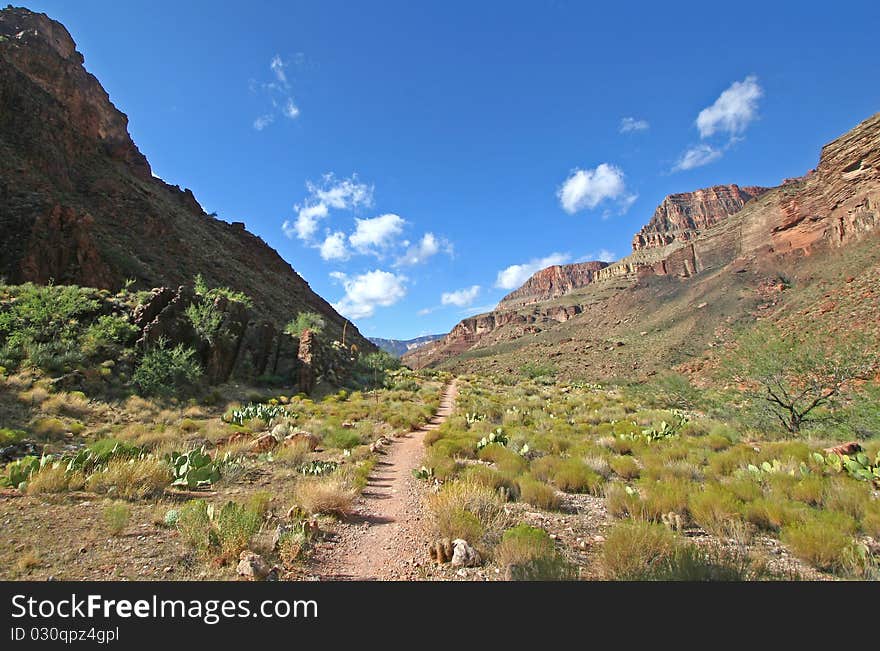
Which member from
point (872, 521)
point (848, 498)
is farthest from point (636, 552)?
point (848, 498)

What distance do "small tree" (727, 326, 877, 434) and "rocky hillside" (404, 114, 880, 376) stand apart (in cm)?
2291

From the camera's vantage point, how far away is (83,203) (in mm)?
29594

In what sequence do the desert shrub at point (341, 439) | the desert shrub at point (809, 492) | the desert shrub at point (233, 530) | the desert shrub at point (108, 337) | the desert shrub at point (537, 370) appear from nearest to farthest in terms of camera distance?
1. the desert shrub at point (233, 530)
2. the desert shrub at point (809, 492)
3. the desert shrub at point (341, 439)
4. the desert shrub at point (108, 337)
5. the desert shrub at point (537, 370)

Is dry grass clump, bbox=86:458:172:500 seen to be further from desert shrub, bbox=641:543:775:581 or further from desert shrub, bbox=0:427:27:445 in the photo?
desert shrub, bbox=641:543:775:581

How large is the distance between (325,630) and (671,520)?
16.6 feet

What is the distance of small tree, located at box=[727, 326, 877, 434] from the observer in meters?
13.6

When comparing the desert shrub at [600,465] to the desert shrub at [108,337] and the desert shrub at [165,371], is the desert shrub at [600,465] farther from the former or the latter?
the desert shrub at [108,337]

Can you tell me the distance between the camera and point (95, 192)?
31.5 m

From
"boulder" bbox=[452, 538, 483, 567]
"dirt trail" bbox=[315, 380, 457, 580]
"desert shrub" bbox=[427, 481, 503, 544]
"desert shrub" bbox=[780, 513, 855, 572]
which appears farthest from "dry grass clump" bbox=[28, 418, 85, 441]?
"desert shrub" bbox=[780, 513, 855, 572]

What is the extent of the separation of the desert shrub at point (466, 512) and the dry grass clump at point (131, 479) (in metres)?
4.49

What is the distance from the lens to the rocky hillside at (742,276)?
4488cm

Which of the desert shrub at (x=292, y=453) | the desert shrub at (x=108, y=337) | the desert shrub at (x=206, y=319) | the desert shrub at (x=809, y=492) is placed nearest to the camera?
the desert shrub at (x=809, y=492)

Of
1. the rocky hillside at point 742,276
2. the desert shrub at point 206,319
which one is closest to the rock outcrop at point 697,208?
the rocky hillside at point 742,276

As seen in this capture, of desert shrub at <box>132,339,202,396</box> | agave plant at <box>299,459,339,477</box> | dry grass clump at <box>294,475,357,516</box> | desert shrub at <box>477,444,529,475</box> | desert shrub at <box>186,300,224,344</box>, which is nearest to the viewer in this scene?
dry grass clump at <box>294,475,357,516</box>
